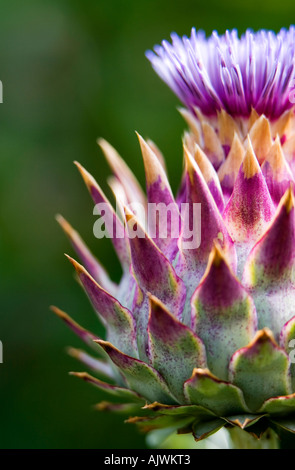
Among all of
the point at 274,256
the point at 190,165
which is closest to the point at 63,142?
the point at 190,165

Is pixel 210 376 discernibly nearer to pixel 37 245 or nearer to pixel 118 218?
pixel 118 218

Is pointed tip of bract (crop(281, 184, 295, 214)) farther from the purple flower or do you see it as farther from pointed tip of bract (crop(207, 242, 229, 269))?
the purple flower

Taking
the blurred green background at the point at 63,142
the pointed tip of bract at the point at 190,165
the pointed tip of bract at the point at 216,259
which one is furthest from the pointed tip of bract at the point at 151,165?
the blurred green background at the point at 63,142

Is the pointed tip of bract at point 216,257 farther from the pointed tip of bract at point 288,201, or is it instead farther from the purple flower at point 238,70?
the purple flower at point 238,70

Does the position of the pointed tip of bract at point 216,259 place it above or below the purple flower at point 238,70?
below

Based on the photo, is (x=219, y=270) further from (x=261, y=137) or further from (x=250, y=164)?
(x=261, y=137)

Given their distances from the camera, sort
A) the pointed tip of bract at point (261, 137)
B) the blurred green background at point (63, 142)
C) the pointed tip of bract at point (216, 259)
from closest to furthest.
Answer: the pointed tip of bract at point (216, 259) < the pointed tip of bract at point (261, 137) < the blurred green background at point (63, 142)

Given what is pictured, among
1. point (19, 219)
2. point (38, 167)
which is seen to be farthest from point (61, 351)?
point (38, 167)

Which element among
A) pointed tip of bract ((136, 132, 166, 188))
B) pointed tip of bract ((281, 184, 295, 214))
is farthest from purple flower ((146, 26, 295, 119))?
pointed tip of bract ((281, 184, 295, 214))
